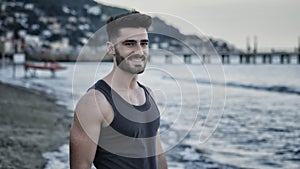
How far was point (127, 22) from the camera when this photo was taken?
212 cm

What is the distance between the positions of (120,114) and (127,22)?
41 cm

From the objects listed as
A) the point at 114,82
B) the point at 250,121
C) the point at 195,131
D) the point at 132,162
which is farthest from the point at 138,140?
the point at 250,121

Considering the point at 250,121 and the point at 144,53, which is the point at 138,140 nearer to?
the point at 144,53

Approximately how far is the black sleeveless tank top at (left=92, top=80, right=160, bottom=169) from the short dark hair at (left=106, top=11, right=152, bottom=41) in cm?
24

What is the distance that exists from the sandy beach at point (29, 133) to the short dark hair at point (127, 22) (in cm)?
466

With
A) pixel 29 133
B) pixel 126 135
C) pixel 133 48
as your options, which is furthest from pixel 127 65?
pixel 29 133

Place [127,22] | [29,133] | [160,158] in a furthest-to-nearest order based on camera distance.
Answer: [29,133] → [160,158] → [127,22]

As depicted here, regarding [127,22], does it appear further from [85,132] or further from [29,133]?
[29,133]

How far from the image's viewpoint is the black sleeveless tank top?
2162mm

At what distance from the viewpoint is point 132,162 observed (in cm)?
224

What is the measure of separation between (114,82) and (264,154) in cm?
681

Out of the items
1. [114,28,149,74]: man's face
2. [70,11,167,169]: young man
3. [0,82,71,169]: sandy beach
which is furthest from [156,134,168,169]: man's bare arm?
[0,82,71,169]: sandy beach

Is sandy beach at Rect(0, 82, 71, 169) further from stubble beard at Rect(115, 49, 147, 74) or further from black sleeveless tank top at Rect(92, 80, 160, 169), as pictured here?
stubble beard at Rect(115, 49, 147, 74)

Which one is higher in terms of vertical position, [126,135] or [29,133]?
[126,135]
